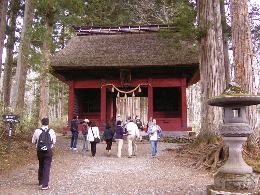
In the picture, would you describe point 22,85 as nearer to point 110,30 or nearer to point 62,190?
point 62,190

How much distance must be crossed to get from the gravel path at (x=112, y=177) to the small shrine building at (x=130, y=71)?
6.90 meters

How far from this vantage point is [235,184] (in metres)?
6.39

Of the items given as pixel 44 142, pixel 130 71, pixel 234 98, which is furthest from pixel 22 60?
pixel 234 98

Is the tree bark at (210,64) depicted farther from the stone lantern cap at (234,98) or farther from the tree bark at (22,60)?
the tree bark at (22,60)

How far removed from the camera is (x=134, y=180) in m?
9.02

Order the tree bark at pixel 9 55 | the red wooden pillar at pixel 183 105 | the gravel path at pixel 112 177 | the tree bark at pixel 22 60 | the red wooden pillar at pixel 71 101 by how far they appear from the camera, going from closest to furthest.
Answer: the gravel path at pixel 112 177
the tree bark at pixel 22 60
the red wooden pillar at pixel 183 105
the red wooden pillar at pixel 71 101
the tree bark at pixel 9 55

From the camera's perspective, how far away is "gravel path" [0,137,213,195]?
7.84m

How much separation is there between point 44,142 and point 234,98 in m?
4.39

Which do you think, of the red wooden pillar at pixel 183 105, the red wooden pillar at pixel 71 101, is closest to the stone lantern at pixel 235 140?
the red wooden pillar at pixel 183 105

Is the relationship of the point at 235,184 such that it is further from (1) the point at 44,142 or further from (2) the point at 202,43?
(2) the point at 202,43

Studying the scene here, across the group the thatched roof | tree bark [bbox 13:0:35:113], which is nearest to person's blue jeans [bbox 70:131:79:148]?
tree bark [bbox 13:0:35:113]

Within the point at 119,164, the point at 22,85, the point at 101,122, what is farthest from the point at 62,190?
the point at 101,122

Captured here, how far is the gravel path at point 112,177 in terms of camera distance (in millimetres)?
7840

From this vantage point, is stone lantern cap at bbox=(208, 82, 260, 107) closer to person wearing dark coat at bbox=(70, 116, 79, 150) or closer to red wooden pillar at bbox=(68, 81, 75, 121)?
person wearing dark coat at bbox=(70, 116, 79, 150)
